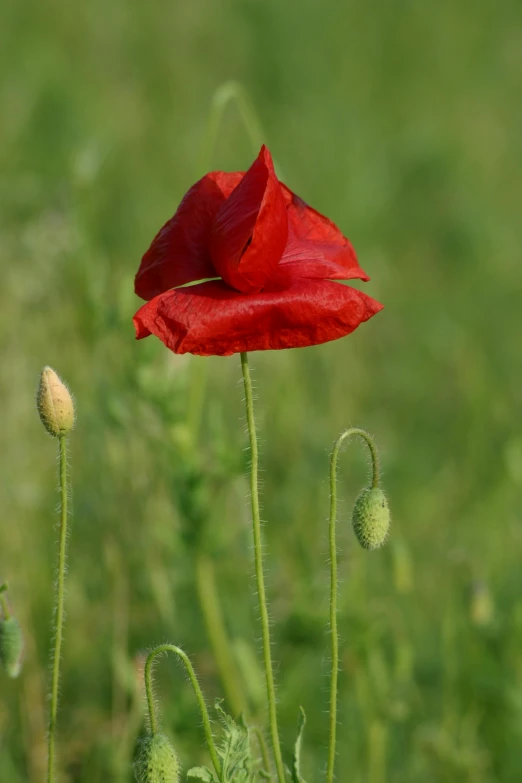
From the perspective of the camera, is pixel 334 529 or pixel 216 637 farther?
pixel 216 637

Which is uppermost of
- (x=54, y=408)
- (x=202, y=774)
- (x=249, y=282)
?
(x=249, y=282)

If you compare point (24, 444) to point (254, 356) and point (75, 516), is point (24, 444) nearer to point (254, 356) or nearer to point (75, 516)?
point (75, 516)

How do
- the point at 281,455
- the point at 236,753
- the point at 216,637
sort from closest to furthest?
the point at 236,753 < the point at 216,637 < the point at 281,455

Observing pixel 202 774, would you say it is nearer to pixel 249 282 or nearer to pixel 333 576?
pixel 333 576

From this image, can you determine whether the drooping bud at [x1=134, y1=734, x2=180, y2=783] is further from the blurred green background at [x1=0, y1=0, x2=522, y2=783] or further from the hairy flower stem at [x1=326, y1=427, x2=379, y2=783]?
the blurred green background at [x1=0, y1=0, x2=522, y2=783]

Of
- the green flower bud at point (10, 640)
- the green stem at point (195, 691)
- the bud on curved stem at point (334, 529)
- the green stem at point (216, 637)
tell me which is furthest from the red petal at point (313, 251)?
the green stem at point (216, 637)

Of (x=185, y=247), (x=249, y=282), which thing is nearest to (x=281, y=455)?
(x=185, y=247)

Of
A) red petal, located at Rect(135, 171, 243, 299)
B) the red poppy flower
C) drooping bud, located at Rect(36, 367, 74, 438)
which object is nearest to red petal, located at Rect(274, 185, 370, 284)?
the red poppy flower

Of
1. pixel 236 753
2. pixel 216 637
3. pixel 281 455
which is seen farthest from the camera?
pixel 281 455
